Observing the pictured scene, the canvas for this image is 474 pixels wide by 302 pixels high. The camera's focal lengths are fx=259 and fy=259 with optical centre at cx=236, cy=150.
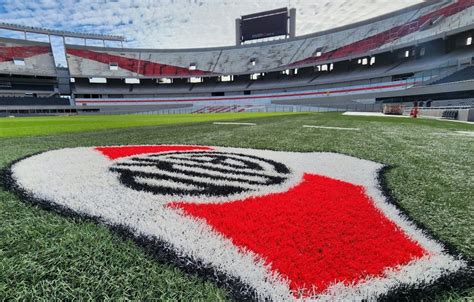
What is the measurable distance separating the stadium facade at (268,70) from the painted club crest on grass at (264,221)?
2799 cm

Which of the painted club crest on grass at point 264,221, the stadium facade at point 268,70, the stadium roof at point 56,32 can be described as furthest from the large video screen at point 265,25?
the painted club crest on grass at point 264,221

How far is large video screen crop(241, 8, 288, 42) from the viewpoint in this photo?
47.6 m

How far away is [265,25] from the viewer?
48781 millimetres

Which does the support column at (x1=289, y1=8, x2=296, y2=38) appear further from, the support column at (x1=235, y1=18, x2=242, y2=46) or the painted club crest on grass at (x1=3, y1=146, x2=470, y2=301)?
the painted club crest on grass at (x1=3, y1=146, x2=470, y2=301)

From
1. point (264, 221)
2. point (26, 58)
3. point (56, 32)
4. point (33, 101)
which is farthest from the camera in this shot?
point (56, 32)

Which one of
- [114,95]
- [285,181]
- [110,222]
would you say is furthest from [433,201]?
[114,95]

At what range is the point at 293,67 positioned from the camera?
42500mm

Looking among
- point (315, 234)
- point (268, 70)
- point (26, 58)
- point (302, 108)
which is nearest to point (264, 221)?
point (315, 234)

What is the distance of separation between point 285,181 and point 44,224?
1.59m

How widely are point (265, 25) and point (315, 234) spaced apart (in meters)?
53.6

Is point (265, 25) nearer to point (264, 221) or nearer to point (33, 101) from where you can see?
point (33, 101)

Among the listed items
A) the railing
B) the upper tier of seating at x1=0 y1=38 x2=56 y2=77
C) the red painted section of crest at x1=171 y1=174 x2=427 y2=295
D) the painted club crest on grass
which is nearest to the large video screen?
the railing

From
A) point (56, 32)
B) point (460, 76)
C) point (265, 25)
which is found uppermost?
point (265, 25)

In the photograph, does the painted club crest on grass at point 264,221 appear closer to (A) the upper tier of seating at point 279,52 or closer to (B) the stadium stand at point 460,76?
(B) the stadium stand at point 460,76
